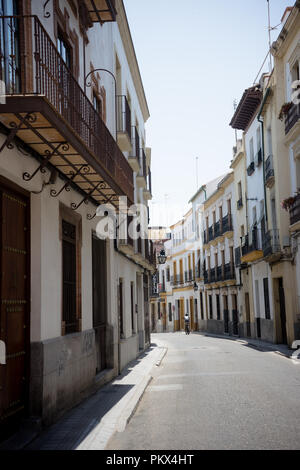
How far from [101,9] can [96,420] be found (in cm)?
779

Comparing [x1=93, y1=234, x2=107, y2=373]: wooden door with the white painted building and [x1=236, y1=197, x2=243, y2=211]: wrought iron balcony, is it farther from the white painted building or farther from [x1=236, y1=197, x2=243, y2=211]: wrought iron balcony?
[x1=236, y1=197, x2=243, y2=211]: wrought iron balcony

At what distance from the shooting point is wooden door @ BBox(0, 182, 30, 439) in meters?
6.42

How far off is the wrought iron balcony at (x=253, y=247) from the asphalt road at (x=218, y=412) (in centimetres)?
1235

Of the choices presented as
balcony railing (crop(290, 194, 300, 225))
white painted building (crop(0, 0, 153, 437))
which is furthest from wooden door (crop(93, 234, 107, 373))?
balcony railing (crop(290, 194, 300, 225))

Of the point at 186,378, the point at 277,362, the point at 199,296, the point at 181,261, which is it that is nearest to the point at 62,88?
the point at 186,378

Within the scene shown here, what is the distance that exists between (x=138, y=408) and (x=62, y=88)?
5106mm

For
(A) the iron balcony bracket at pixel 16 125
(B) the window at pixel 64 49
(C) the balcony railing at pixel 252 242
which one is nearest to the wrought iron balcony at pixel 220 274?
(C) the balcony railing at pixel 252 242

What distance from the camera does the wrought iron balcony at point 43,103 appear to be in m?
5.50

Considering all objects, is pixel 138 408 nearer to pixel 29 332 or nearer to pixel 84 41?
pixel 29 332

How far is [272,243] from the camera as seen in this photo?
21.8m

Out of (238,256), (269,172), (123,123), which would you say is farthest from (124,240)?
(238,256)

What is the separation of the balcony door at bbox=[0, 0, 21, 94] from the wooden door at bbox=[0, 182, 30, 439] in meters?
1.29

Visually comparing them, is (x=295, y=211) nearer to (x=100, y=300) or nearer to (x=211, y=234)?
(x=100, y=300)

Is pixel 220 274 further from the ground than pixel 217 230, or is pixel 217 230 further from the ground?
pixel 217 230
